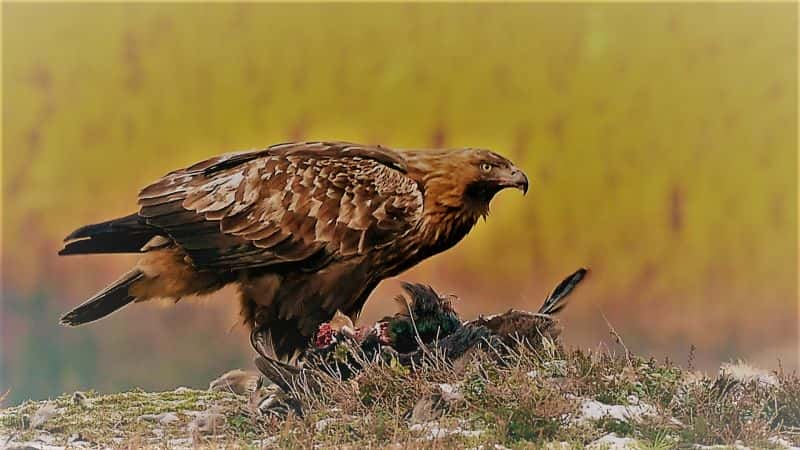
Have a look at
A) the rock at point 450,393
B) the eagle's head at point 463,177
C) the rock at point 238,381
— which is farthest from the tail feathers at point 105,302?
the rock at point 450,393

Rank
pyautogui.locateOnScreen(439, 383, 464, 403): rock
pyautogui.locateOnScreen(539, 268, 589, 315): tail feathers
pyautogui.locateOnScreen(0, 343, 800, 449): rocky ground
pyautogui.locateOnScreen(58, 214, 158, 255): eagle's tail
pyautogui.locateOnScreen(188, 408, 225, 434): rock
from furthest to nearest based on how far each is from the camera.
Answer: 1. pyautogui.locateOnScreen(539, 268, 589, 315): tail feathers
2. pyautogui.locateOnScreen(58, 214, 158, 255): eagle's tail
3. pyautogui.locateOnScreen(188, 408, 225, 434): rock
4. pyautogui.locateOnScreen(439, 383, 464, 403): rock
5. pyautogui.locateOnScreen(0, 343, 800, 449): rocky ground

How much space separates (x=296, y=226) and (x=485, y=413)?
6.21 ft

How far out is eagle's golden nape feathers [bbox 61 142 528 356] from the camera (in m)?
7.17

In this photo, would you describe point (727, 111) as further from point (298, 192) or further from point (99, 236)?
point (99, 236)

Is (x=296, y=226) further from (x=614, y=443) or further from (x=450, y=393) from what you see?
(x=614, y=443)

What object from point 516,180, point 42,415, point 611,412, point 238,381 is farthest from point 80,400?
point 611,412

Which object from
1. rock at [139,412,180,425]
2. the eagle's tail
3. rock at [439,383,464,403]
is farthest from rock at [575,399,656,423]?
the eagle's tail

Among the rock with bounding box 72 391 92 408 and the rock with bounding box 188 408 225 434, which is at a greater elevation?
the rock with bounding box 72 391 92 408

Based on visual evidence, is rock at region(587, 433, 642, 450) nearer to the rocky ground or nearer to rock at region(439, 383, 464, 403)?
the rocky ground

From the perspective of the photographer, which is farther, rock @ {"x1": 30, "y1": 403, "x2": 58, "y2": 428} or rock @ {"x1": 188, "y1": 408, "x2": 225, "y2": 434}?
rock @ {"x1": 30, "y1": 403, "x2": 58, "y2": 428}

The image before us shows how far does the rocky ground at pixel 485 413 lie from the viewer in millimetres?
6621

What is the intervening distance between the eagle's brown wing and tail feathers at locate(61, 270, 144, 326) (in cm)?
50

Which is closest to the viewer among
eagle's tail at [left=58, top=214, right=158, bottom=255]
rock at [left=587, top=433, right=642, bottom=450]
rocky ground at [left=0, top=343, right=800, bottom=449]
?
rock at [left=587, top=433, right=642, bottom=450]

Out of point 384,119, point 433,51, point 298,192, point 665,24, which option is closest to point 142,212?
point 298,192
